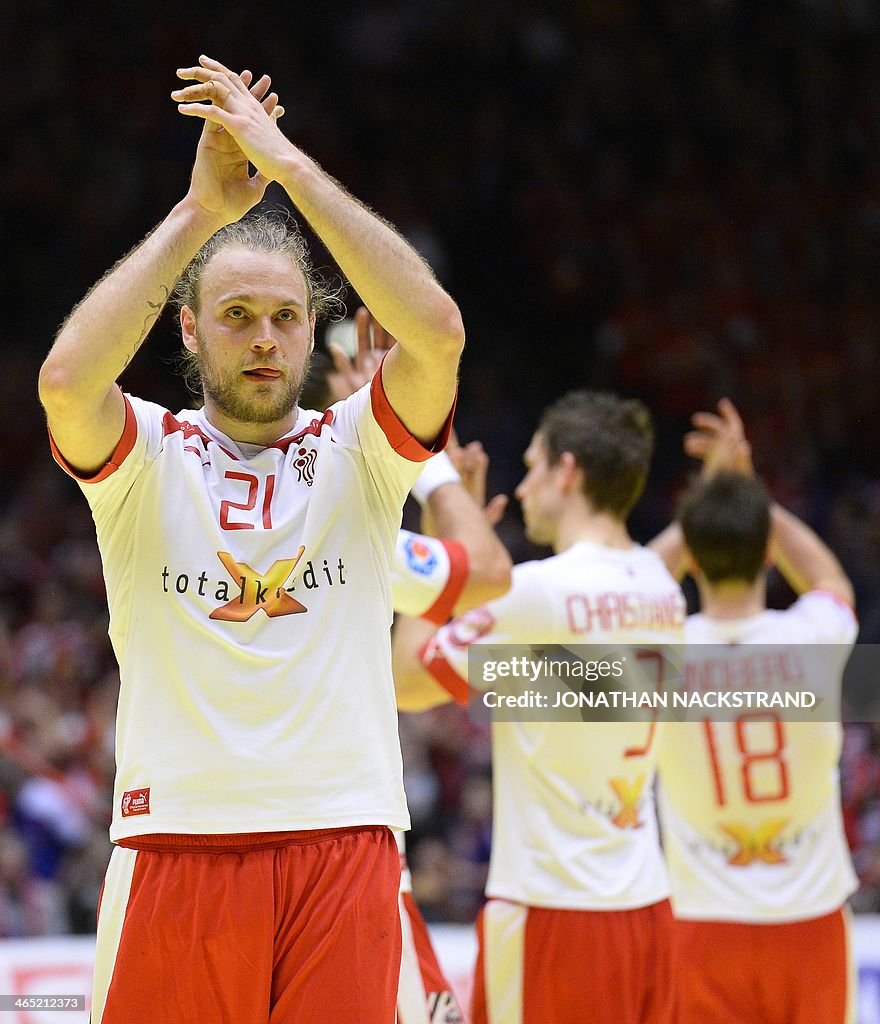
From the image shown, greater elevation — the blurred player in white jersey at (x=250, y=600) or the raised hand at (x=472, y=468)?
the raised hand at (x=472, y=468)

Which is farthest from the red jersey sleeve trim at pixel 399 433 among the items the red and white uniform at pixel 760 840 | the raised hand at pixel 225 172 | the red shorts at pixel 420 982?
the red and white uniform at pixel 760 840

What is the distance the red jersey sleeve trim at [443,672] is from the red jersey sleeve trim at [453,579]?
18.2 inches

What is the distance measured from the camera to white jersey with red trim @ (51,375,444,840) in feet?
10.1

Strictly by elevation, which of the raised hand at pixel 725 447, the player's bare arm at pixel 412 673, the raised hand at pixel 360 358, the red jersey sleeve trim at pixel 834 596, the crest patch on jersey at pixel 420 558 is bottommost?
the player's bare arm at pixel 412 673

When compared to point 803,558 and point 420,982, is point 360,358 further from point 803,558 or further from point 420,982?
point 803,558

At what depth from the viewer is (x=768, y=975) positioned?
210 inches

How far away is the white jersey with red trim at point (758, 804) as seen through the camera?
215 inches

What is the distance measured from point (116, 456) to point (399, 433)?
62 centimetres

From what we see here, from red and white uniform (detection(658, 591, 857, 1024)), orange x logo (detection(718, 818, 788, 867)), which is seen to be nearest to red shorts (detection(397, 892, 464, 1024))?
red and white uniform (detection(658, 591, 857, 1024))

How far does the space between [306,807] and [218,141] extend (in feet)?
4.79

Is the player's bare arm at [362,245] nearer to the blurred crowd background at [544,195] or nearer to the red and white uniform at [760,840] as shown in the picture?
the red and white uniform at [760,840]

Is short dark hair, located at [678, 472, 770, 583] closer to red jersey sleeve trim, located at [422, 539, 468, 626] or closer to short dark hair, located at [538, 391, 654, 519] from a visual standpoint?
short dark hair, located at [538, 391, 654, 519]

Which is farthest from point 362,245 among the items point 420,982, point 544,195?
point 544,195

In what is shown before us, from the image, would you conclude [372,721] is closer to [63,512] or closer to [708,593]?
[708,593]
